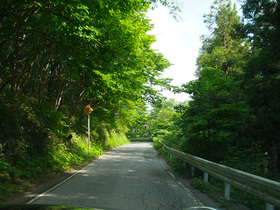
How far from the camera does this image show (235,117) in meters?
7.73

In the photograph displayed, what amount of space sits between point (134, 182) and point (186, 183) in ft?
6.13

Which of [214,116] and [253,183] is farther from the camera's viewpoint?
[214,116]

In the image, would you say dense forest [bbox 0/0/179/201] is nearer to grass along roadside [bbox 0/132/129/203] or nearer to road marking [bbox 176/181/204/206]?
grass along roadside [bbox 0/132/129/203]

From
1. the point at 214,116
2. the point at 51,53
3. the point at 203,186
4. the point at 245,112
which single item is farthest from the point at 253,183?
the point at 51,53

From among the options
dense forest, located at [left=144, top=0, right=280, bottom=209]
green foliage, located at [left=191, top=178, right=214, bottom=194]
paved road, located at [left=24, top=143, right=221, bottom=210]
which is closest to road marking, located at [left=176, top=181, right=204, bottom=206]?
paved road, located at [left=24, top=143, right=221, bottom=210]

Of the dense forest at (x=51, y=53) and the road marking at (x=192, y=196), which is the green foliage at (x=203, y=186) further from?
the dense forest at (x=51, y=53)

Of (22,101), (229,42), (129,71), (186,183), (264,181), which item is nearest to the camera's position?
(264,181)

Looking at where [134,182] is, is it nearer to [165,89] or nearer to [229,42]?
[165,89]

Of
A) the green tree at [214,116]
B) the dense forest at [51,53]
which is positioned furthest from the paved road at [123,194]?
the green tree at [214,116]

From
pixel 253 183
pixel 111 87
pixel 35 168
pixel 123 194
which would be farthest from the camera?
pixel 111 87

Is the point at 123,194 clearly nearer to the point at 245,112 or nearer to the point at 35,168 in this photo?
the point at 35,168

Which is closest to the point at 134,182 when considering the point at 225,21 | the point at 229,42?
the point at 229,42

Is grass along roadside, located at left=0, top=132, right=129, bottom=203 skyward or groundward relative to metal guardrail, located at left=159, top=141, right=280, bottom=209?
groundward

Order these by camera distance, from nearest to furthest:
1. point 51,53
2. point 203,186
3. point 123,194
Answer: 1. point 123,194
2. point 203,186
3. point 51,53
